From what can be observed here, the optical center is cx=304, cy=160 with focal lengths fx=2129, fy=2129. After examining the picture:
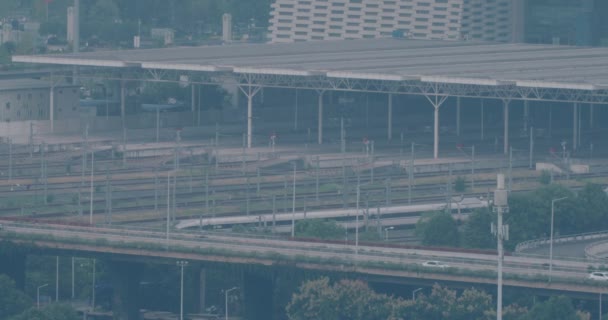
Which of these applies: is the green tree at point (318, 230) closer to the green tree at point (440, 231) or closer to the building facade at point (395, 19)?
the green tree at point (440, 231)

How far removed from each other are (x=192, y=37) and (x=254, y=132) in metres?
33.8

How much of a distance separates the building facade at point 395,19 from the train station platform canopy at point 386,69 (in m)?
6.96

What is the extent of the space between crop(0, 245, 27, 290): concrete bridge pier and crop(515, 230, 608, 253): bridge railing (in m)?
9.79

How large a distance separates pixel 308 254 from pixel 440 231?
5.60 meters

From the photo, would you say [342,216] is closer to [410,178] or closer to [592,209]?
[592,209]

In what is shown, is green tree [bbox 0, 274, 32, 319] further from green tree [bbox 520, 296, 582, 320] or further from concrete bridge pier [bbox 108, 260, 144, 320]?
green tree [bbox 520, 296, 582, 320]

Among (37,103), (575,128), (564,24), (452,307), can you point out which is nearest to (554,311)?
(452,307)

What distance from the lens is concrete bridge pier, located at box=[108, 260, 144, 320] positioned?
4112 centimetres

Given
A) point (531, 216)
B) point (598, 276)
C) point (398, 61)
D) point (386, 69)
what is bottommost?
point (598, 276)

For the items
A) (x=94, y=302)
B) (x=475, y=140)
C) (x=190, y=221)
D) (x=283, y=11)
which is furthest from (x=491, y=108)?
(x=94, y=302)

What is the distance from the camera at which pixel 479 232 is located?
145 feet

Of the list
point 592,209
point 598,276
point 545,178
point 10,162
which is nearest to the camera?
point 598,276

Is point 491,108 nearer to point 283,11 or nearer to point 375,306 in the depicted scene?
point 283,11

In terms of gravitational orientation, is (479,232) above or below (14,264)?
above
